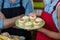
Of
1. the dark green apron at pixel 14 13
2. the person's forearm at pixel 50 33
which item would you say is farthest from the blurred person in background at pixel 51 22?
Result: the dark green apron at pixel 14 13

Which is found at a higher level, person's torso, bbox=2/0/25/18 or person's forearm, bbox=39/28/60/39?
person's torso, bbox=2/0/25/18

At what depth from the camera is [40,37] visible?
1.43 meters

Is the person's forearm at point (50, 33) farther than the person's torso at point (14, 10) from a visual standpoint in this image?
No

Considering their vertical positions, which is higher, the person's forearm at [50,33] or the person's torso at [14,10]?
the person's torso at [14,10]

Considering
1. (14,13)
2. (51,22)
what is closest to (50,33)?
(51,22)

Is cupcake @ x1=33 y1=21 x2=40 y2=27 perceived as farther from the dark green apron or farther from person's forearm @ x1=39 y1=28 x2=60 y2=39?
the dark green apron

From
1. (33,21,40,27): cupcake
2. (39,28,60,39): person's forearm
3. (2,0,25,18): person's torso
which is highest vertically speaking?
(2,0,25,18): person's torso

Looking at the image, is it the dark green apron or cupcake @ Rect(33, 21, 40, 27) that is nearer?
cupcake @ Rect(33, 21, 40, 27)

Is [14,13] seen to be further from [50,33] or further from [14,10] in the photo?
[50,33]

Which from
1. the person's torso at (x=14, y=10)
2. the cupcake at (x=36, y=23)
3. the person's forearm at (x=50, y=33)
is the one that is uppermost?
the person's torso at (x=14, y=10)

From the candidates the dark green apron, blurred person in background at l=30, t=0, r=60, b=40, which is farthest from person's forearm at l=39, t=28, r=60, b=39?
the dark green apron

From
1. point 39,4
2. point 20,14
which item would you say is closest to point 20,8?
point 20,14

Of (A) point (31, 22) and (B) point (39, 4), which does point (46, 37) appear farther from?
(B) point (39, 4)

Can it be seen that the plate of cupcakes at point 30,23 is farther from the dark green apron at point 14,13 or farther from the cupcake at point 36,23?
the dark green apron at point 14,13
